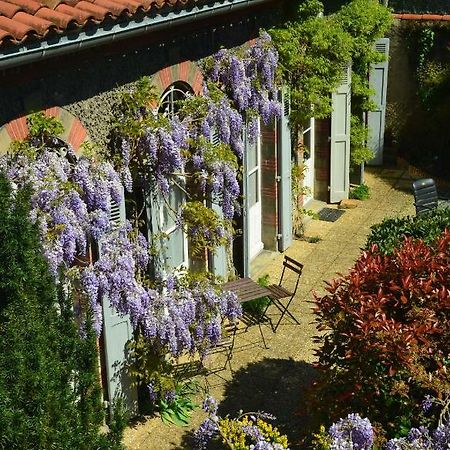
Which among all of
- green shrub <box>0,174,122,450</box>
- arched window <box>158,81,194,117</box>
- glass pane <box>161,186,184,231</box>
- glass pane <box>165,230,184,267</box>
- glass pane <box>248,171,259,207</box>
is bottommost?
glass pane <box>248,171,259,207</box>

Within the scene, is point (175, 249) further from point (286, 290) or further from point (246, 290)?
point (286, 290)

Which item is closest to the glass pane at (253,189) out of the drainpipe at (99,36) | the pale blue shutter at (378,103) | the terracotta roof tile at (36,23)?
the drainpipe at (99,36)

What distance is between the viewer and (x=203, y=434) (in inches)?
239

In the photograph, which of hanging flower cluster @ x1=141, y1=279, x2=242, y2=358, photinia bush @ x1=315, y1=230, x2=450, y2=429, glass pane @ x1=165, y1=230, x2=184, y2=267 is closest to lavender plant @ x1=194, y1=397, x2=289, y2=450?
photinia bush @ x1=315, y1=230, x2=450, y2=429

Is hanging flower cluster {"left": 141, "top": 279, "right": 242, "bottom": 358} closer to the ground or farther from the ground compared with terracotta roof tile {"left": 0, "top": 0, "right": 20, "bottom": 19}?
closer to the ground

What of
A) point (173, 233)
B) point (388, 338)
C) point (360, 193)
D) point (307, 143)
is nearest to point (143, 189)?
point (173, 233)

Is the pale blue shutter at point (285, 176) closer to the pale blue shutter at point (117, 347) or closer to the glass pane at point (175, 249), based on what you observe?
the glass pane at point (175, 249)

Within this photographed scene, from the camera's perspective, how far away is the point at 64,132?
6.24 metres

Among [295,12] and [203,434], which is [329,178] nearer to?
[295,12]

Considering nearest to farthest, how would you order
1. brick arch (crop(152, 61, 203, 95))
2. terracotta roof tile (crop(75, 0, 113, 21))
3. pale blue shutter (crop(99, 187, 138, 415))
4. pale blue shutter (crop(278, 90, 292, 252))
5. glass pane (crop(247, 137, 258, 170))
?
Answer: terracotta roof tile (crop(75, 0, 113, 21)) < pale blue shutter (crop(99, 187, 138, 415)) < brick arch (crop(152, 61, 203, 95)) < glass pane (crop(247, 137, 258, 170)) < pale blue shutter (crop(278, 90, 292, 252))

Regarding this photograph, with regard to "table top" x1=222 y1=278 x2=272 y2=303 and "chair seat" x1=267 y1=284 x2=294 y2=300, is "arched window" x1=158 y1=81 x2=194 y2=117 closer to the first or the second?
"table top" x1=222 y1=278 x2=272 y2=303

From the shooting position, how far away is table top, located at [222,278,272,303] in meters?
8.29

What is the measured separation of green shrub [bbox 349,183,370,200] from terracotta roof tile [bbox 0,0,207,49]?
797cm

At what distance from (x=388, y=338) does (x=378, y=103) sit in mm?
9686
